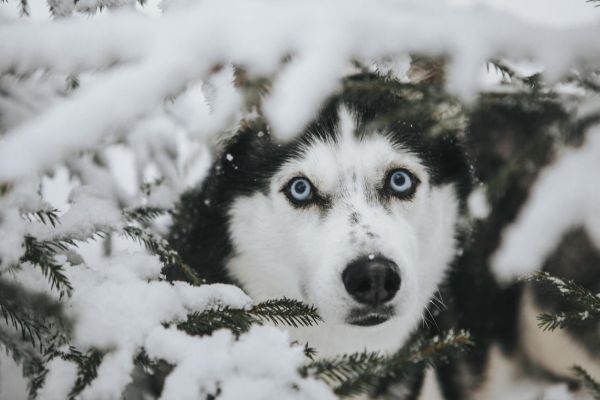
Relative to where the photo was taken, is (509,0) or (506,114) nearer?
(506,114)

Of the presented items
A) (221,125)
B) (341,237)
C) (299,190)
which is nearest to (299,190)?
(299,190)

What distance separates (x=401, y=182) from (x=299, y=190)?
0.45 metres

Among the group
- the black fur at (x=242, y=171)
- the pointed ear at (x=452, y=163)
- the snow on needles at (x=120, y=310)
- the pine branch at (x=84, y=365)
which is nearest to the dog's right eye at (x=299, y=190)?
the black fur at (x=242, y=171)

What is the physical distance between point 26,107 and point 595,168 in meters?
1.85

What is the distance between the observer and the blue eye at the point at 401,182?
7.07 ft

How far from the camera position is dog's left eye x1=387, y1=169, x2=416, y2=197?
2152 mm

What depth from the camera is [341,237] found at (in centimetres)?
179

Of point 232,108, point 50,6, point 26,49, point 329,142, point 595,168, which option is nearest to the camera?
point 26,49

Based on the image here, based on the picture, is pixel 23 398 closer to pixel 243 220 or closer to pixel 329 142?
pixel 243 220

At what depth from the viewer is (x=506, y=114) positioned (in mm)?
3135

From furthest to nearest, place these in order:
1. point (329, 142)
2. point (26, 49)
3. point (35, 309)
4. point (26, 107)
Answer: point (329, 142) → point (26, 107) → point (35, 309) → point (26, 49)

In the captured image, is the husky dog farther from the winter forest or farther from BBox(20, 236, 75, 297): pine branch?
BBox(20, 236, 75, 297): pine branch

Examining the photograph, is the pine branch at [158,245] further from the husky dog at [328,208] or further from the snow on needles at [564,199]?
the snow on needles at [564,199]

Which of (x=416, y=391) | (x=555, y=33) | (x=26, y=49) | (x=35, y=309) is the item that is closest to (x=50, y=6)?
(x=26, y=49)
